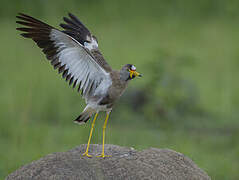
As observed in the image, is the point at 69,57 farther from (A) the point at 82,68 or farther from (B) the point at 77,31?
(B) the point at 77,31

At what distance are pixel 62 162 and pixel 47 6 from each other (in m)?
9.24

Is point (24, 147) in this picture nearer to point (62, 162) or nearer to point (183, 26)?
point (62, 162)

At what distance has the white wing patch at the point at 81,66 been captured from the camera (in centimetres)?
512

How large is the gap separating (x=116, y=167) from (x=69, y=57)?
120cm

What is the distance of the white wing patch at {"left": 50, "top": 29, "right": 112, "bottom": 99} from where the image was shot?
16.8 feet

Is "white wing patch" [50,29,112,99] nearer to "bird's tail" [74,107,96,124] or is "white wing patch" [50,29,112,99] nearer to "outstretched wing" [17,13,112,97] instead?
"outstretched wing" [17,13,112,97]

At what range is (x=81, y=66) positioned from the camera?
5246mm

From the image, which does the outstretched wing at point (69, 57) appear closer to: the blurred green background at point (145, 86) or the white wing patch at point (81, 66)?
the white wing patch at point (81, 66)

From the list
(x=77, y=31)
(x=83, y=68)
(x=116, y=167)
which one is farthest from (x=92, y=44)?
(x=116, y=167)

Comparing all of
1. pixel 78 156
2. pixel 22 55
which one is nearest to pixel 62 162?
pixel 78 156

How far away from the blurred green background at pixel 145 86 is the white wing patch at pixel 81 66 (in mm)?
2535

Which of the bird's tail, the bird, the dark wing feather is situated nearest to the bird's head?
the bird

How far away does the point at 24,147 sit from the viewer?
8273mm

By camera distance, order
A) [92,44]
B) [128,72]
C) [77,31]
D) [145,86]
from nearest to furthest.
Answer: [128,72], [92,44], [77,31], [145,86]
